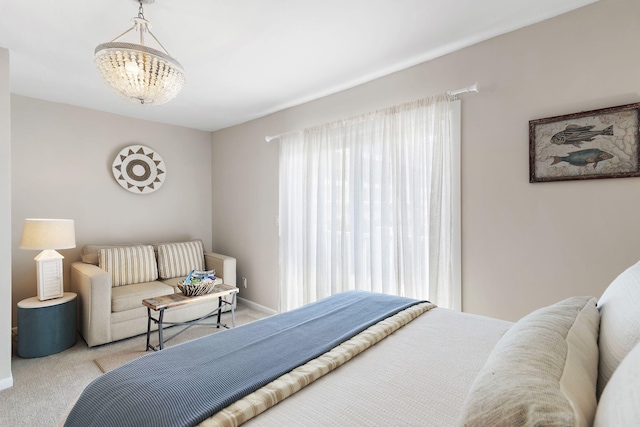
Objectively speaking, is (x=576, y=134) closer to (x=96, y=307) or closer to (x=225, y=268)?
(x=225, y=268)

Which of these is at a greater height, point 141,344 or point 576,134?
point 576,134

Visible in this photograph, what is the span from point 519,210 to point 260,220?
291cm

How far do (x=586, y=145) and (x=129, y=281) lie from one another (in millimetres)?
4281

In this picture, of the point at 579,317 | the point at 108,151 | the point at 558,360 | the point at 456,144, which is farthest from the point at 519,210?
the point at 108,151

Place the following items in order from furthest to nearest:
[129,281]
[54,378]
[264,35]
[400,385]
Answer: [129,281] → [54,378] → [264,35] → [400,385]

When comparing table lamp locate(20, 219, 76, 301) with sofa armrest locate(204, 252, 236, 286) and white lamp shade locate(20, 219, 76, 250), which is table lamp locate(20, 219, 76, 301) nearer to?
white lamp shade locate(20, 219, 76, 250)

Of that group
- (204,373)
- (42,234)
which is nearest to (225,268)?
(42,234)

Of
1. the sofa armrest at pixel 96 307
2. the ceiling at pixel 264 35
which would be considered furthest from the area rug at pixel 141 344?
the ceiling at pixel 264 35

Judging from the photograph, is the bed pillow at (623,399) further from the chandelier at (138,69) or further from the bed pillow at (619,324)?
the chandelier at (138,69)

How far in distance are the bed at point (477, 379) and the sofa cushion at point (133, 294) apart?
237 cm

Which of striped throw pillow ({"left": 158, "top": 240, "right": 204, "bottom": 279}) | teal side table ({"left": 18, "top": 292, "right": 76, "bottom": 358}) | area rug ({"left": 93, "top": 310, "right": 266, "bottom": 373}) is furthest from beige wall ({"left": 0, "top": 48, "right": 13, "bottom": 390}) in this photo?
striped throw pillow ({"left": 158, "top": 240, "right": 204, "bottom": 279})

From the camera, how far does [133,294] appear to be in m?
3.23

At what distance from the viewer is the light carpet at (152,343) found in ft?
8.90

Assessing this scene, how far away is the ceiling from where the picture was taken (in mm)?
1916
